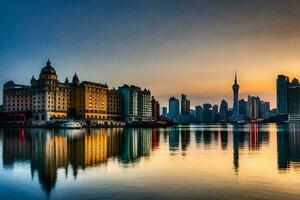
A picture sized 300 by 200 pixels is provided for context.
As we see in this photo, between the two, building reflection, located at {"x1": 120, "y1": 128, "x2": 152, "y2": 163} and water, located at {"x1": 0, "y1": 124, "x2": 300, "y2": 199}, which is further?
building reflection, located at {"x1": 120, "y1": 128, "x2": 152, "y2": 163}

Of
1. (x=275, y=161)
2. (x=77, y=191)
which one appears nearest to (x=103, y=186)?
(x=77, y=191)

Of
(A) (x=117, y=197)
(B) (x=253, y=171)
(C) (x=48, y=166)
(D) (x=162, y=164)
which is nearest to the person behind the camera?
(A) (x=117, y=197)

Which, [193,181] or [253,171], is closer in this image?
[193,181]

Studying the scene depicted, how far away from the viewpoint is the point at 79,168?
45.7 metres

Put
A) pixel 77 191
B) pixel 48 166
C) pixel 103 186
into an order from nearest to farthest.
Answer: pixel 77 191
pixel 103 186
pixel 48 166

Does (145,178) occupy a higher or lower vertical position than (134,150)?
higher

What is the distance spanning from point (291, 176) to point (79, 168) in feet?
77.1

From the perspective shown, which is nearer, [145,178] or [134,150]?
[145,178]

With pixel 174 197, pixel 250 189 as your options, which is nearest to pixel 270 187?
pixel 250 189

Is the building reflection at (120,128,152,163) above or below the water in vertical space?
below

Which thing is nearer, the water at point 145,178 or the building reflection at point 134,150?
the water at point 145,178

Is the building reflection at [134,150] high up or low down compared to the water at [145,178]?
down

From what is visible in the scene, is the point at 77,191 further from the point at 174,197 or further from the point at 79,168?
the point at 79,168

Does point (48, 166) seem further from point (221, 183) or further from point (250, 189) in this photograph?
point (250, 189)
